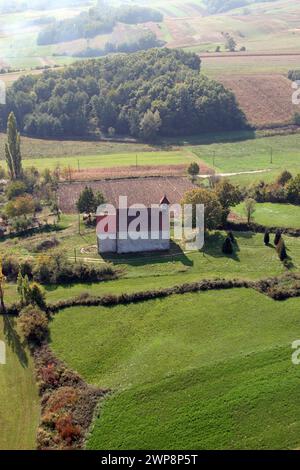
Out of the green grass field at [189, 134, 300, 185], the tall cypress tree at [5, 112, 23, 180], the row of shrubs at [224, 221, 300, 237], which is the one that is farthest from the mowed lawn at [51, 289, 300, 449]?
the tall cypress tree at [5, 112, 23, 180]

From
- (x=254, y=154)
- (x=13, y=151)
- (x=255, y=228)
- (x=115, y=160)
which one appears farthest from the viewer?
(x=254, y=154)

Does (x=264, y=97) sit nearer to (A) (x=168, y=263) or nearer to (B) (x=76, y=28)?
(A) (x=168, y=263)

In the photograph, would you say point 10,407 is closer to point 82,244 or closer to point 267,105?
point 82,244

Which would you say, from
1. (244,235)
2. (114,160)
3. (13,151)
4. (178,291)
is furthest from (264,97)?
(178,291)

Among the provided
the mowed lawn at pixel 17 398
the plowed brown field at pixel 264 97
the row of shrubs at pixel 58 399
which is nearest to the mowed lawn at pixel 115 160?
the plowed brown field at pixel 264 97

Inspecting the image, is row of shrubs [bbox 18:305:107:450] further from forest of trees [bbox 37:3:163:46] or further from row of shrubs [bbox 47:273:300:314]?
forest of trees [bbox 37:3:163:46]

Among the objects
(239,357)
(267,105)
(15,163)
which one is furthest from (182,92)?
(239,357)

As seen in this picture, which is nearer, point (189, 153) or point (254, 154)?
point (254, 154)

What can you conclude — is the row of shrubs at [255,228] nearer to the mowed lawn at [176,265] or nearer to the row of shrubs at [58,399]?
the mowed lawn at [176,265]
